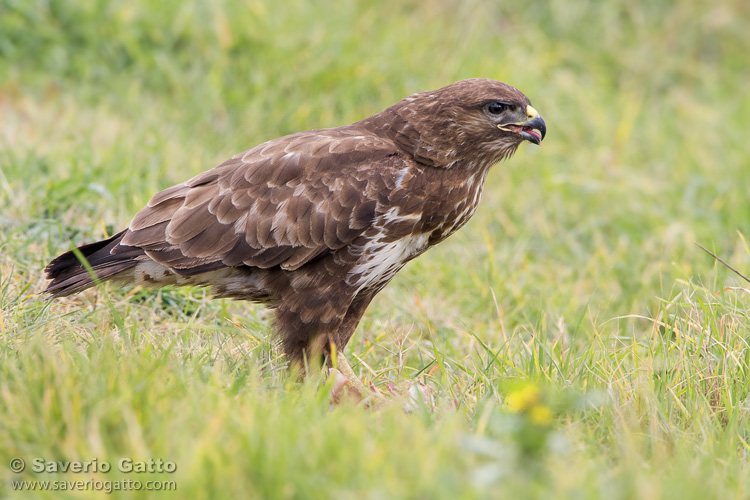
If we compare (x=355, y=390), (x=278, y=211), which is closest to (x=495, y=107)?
(x=278, y=211)

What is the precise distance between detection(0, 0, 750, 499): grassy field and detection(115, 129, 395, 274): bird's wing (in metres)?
0.35

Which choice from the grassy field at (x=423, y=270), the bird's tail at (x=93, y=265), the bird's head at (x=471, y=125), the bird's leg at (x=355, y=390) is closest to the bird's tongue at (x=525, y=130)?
the bird's head at (x=471, y=125)

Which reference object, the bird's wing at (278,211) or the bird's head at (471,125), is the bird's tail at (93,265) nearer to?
the bird's wing at (278,211)

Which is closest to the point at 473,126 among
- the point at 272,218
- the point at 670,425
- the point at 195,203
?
the point at 272,218

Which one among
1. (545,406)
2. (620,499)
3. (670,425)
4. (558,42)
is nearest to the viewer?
(620,499)

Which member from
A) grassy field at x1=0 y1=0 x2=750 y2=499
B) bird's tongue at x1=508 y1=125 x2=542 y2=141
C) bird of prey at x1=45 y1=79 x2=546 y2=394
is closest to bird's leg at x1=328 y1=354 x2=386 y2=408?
grassy field at x1=0 y1=0 x2=750 y2=499

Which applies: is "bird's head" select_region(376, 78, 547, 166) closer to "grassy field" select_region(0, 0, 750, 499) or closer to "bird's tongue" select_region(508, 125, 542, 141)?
"bird's tongue" select_region(508, 125, 542, 141)

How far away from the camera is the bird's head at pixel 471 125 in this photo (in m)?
4.06

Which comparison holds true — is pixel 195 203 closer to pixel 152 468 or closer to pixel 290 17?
pixel 152 468

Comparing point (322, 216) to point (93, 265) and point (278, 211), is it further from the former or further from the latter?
point (93, 265)

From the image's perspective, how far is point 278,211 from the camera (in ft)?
13.0

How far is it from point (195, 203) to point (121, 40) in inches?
148

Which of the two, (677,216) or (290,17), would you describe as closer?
(677,216)

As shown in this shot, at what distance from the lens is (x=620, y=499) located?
2287 millimetres
